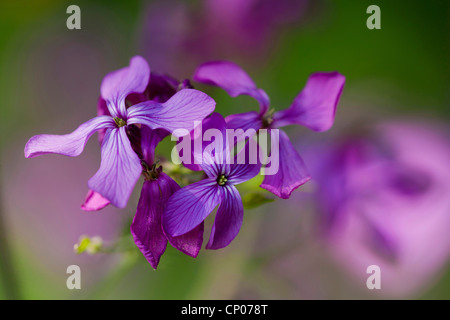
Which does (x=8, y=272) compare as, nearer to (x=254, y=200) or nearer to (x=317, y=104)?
(x=254, y=200)

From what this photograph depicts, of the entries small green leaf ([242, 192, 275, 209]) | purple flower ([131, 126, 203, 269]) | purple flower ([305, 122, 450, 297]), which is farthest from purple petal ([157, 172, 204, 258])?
purple flower ([305, 122, 450, 297])

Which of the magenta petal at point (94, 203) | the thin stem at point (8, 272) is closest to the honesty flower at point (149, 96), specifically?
the magenta petal at point (94, 203)

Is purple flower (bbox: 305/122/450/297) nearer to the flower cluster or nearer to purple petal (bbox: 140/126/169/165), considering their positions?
the flower cluster

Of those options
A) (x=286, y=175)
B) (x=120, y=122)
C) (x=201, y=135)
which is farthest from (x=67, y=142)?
(x=286, y=175)

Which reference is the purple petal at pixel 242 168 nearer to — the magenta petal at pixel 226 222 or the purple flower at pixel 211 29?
the magenta petal at pixel 226 222

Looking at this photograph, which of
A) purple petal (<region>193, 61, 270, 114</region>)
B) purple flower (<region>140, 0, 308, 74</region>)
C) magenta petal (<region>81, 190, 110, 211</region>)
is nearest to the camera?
magenta petal (<region>81, 190, 110, 211</region>)

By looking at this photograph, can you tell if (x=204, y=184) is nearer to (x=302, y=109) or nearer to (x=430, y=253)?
(x=302, y=109)

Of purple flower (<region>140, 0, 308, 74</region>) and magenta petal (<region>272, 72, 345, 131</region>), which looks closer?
magenta petal (<region>272, 72, 345, 131</region>)
